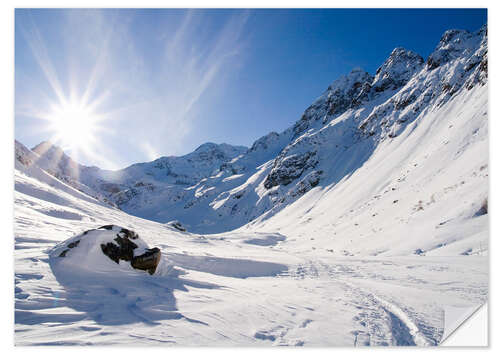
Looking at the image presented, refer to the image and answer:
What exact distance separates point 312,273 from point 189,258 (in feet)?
17.3

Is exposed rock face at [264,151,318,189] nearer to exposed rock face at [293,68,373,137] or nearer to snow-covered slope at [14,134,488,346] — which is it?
exposed rock face at [293,68,373,137]

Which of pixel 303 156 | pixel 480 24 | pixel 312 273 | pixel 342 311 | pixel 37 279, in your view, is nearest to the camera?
pixel 37 279

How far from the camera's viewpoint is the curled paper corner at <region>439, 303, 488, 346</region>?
5321 millimetres

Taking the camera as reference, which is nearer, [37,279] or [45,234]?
[37,279]

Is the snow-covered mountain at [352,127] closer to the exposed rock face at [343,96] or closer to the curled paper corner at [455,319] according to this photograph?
the exposed rock face at [343,96]

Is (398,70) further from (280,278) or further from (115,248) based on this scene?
(115,248)

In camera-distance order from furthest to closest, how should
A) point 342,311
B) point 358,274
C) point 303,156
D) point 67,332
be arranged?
point 303,156 → point 358,274 → point 342,311 → point 67,332

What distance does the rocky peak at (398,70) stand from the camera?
83.4 metres

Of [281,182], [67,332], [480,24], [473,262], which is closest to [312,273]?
[473,262]

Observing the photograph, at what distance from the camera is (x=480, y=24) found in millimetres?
8617

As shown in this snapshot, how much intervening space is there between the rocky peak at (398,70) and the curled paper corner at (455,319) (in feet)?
308

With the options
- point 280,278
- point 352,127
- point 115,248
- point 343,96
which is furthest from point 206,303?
point 343,96
